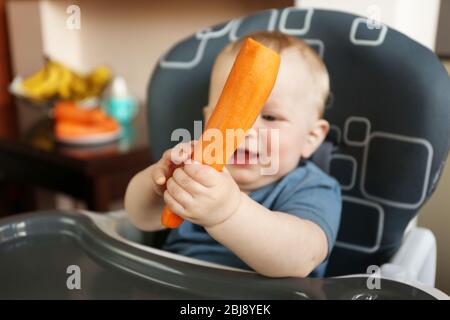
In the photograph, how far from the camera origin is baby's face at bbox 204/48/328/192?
53 cm

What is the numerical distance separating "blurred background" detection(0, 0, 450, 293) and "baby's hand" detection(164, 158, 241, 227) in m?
0.34

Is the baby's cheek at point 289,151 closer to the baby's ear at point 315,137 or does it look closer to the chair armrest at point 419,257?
the baby's ear at point 315,137

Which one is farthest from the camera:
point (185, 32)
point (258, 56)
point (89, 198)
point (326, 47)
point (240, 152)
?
point (185, 32)

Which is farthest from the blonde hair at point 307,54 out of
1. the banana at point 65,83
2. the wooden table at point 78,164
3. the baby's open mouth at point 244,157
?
the banana at point 65,83

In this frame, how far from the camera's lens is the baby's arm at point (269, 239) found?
438mm

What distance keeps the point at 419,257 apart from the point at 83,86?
1.06 m

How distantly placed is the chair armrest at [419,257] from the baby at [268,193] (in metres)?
0.08

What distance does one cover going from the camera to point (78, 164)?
106cm

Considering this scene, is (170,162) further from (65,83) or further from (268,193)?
(65,83)

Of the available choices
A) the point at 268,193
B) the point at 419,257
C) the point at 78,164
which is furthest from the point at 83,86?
the point at 419,257

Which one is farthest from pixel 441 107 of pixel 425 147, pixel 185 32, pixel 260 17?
pixel 185 32

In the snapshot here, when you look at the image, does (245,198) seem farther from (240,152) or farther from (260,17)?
(260,17)

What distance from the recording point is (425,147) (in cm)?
56

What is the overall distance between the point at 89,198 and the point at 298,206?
63 centimetres
